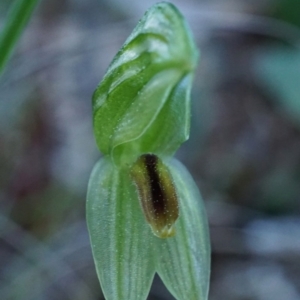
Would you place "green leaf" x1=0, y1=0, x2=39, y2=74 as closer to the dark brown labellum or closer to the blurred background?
the dark brown labellum

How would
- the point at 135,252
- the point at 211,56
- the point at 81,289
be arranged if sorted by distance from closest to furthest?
the point at 135,252 → the point at 81,289 → the point at 211,56

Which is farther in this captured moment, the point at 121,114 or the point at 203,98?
the point at 203,98

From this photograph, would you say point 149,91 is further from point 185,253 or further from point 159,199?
point 185,253

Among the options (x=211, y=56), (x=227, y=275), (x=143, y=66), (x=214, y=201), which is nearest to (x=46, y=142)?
(x=214, y=201)

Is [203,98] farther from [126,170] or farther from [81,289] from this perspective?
[126,170]

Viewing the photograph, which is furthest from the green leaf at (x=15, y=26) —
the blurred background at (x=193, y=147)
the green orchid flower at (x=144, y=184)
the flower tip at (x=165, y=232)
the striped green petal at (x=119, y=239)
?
the blurred background at (x=193, y=147)

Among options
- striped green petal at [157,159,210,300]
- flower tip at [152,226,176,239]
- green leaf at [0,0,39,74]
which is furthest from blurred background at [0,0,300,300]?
green leaf at [0,0,39,74]

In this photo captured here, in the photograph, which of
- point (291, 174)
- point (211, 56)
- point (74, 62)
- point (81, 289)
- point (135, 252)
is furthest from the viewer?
point (211, 56)
